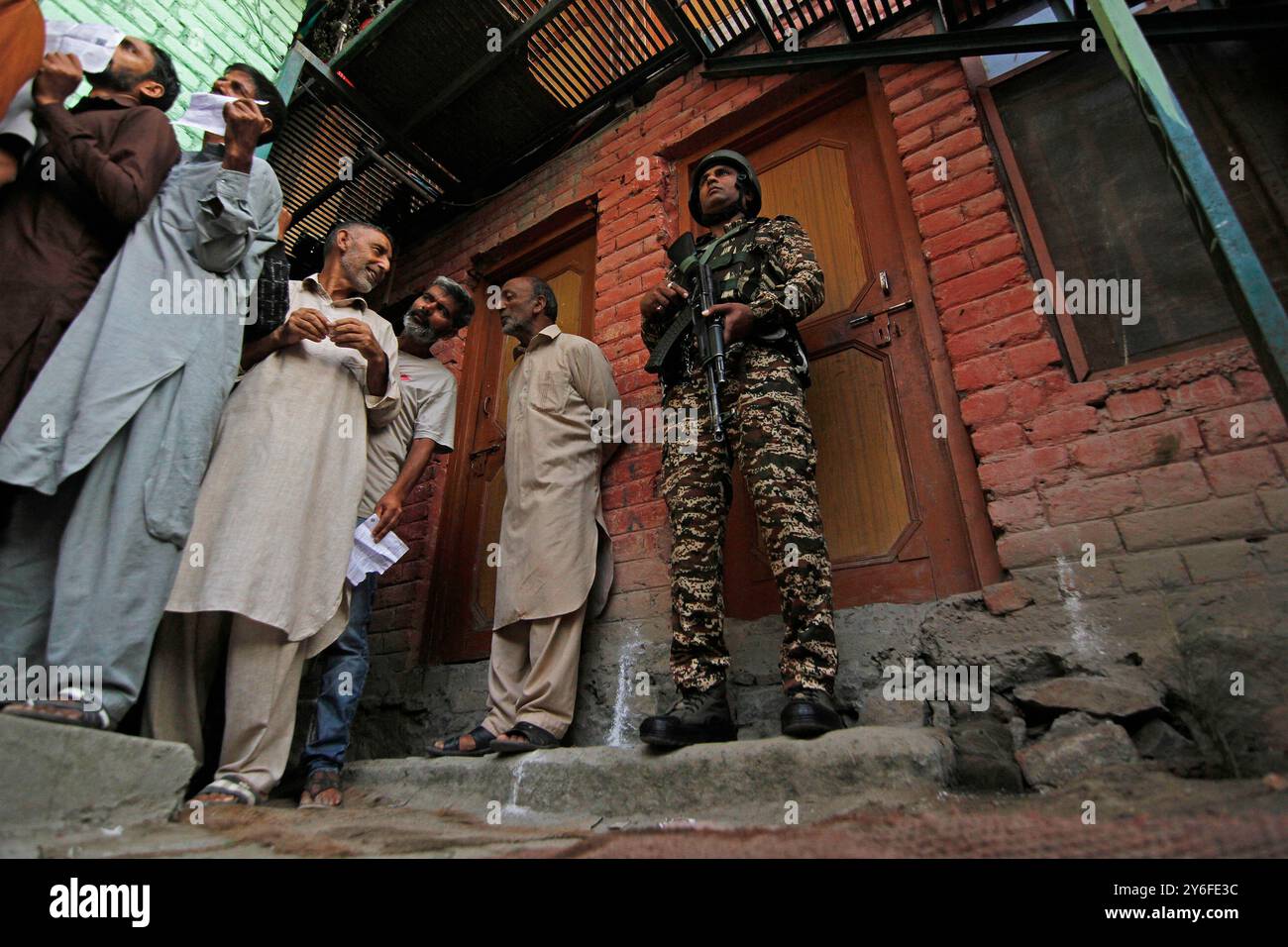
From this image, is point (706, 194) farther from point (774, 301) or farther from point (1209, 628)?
point (1209, 628)

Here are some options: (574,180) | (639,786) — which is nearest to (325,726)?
(639,786)

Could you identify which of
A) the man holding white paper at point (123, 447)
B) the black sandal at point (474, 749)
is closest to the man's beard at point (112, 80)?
the man holding white paper at point (123, 447)

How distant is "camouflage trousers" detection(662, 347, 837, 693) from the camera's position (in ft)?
6.06

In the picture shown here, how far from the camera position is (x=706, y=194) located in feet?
8.90

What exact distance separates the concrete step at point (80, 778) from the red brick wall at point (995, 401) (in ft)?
5.14

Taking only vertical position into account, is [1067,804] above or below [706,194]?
below

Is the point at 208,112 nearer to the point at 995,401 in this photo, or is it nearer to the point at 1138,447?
the point at 995,401

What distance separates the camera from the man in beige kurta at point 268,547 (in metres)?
1.84

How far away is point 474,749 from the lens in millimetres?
2246

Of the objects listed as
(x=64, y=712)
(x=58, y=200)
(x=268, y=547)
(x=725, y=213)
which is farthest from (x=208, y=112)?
(x=64, y=712)

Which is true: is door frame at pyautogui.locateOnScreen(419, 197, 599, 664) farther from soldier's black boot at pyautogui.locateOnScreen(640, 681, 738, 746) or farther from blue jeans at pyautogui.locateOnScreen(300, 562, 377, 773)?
soldier's black boot at pyautogui.locateOnScreen(640, 681, 738, 746)

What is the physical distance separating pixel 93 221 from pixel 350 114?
2651mm

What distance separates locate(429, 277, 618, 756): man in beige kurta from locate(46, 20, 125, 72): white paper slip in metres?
1.75

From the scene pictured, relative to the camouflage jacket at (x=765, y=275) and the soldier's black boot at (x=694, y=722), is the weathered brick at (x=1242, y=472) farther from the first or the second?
the soldier's black boot at (x=694, y=722)
